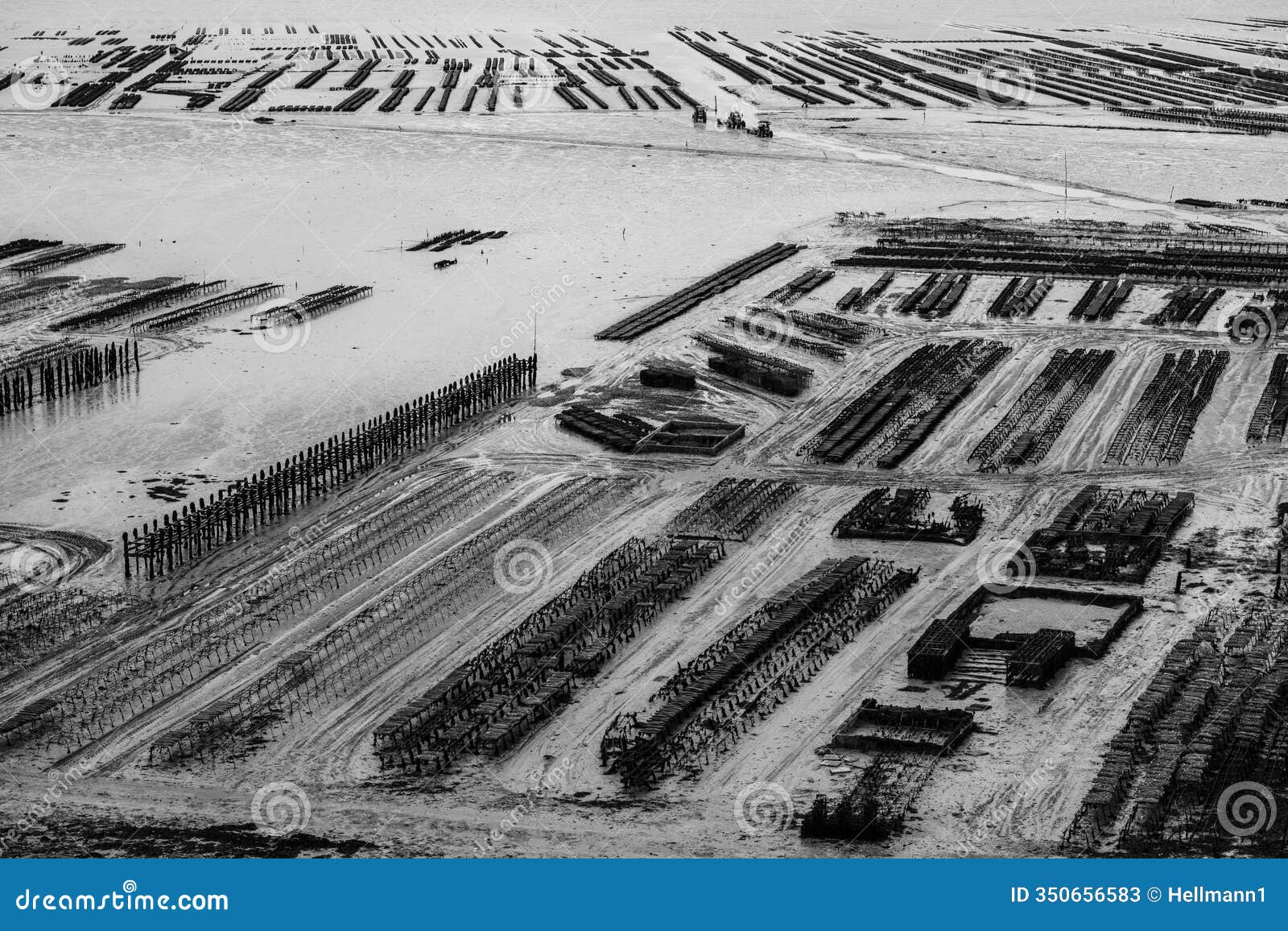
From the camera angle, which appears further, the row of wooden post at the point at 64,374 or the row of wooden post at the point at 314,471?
the row of wooden post at the point at 64,374

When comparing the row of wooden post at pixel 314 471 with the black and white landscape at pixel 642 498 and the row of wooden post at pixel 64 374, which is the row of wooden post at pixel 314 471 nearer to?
the black and white landscape at pixel 642 498

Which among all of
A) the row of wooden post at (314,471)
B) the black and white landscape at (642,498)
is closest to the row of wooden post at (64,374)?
the black and white landscape at (642,498)

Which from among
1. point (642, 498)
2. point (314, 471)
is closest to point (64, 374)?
point (314, 471)

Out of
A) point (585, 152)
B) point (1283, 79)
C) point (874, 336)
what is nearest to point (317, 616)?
point (874, 336)

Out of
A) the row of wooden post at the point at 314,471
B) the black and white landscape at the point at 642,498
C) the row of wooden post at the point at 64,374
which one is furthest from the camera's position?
the row of wooden post at the point at 64,374

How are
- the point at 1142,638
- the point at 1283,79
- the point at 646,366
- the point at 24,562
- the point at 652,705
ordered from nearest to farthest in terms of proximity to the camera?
the point at 652,705
the point at 1142,638
the point at 24,562
the point at 646,366
the point at 1283,79

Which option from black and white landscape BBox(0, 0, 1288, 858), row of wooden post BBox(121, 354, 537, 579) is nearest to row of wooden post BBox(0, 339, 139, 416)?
black and white landscape BBox(0, 0, 1288, 858)

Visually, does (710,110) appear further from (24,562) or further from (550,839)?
(550,839)

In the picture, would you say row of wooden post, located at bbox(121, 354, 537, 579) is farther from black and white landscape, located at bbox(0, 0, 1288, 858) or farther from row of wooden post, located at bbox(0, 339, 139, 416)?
row of wooden post, located at bbox(0, 339, 139, 416)
